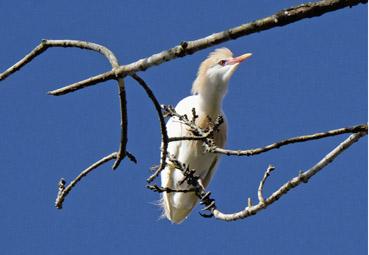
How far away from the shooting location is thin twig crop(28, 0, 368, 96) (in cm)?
217

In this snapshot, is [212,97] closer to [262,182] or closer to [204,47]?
[262,182]

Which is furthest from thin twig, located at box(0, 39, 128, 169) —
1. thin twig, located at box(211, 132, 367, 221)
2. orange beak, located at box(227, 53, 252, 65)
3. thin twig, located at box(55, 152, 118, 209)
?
orange beak, located at box(227, 53, 252, 65)

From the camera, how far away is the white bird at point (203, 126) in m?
9.15

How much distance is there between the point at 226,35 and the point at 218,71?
705 cm

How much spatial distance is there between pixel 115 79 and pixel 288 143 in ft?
2.53

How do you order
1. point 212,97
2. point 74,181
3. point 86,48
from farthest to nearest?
point 212,97 < point 74,181 < point 86,48

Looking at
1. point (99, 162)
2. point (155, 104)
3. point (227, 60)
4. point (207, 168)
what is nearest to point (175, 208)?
point (207, 168)

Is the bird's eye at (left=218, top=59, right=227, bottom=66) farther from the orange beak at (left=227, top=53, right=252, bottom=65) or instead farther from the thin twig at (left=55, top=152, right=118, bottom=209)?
the thin twig at (left=55, top=152, right=118, bottom=209)

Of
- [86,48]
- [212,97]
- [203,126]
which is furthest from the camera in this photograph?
[212,97]

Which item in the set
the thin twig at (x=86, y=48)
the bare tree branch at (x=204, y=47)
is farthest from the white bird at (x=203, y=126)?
the thin twig at (x=86, y=48)

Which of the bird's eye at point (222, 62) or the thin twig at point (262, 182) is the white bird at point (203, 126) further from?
the thin twig at point (262, 182)

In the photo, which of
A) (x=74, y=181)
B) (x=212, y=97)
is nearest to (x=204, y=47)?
(x=74, y=181)

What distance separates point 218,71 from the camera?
9328 millimetres

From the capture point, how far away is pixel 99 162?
11.2 feet
